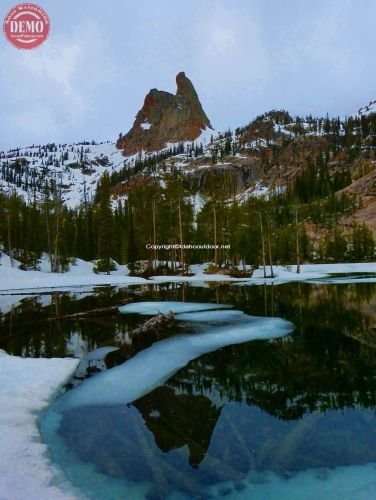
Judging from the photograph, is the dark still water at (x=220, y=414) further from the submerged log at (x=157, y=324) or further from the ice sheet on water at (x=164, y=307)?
the ice sheet on water at (x=164, y=307)

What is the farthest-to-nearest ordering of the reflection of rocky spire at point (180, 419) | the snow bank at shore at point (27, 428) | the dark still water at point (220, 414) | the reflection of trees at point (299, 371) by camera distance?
→ the reflection of trees at point (299, 371)
the reflection of rocky spire at point (180, 419)
the dark still water at point (220, 414)
the snow bank at shore at point (27, 428)

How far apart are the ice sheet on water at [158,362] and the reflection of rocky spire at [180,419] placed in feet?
1.86

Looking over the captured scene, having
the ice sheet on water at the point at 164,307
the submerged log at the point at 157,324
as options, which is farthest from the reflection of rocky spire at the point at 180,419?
the ice sheet on water at the point at 164,307

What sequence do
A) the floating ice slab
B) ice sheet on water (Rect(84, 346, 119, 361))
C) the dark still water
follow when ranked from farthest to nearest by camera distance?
the floating ice slab
ice sheet on water (Rect(84, 346, 119, 361))
the dark still water

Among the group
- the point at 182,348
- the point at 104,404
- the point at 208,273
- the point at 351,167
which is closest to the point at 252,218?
the point at 208,273

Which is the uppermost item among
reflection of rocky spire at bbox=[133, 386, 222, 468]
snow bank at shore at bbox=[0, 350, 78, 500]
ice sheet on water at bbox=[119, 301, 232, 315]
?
ice sheet on water at bbox=[119, 301, 232, 315]

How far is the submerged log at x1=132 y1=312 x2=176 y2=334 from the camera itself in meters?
14.5

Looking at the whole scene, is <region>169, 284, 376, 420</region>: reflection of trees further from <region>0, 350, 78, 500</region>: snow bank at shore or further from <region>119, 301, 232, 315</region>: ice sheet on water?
<region>119, 301, 232, 315</region>: ice sheet on water

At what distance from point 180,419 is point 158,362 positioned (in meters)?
3.55

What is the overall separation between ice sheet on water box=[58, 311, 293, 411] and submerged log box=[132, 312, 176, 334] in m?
1.59

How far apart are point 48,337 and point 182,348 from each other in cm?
551

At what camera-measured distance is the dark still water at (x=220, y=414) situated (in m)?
4.87

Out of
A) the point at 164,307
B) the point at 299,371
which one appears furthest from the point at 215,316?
the point at 299,371

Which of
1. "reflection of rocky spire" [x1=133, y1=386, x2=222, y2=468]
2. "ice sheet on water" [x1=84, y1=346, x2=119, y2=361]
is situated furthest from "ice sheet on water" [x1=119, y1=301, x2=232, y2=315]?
"reflection of rocky spire" [x1=133, y1=386, x2=222, y2=468]
